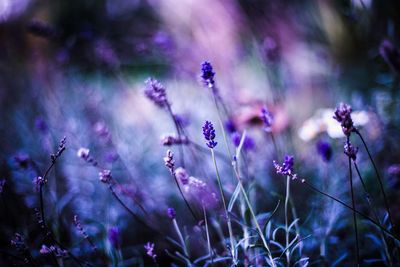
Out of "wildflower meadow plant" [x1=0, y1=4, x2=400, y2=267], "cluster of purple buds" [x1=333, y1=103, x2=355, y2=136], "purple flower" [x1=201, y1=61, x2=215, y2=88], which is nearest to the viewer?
"cluster of purple buds" [x1=333, y1=103, x2=355, y2=136]

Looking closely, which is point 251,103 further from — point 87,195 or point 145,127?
point 87,195

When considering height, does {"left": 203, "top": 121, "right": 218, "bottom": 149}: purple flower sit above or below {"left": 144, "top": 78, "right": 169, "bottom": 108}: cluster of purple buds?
below

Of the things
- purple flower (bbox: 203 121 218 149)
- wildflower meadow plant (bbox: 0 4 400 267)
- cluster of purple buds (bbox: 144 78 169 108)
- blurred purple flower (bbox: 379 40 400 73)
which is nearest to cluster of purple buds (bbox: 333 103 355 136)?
wildflower meadow plant (bbox: 0 4 400 267)

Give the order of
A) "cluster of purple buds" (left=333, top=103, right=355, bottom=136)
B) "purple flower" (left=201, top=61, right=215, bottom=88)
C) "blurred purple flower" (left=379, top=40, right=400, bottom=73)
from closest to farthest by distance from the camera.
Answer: "cluster of purple buds" (left=333, top=103, right=355, bottom=136), "purple flower" (left=201, top=61, right=215, bottom=88), "blurred purple flower" (left=379, top=40, right=400, bottom=73)

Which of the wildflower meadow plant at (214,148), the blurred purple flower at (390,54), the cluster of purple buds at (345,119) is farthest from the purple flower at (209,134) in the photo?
the blurred purple flower at (390,54)

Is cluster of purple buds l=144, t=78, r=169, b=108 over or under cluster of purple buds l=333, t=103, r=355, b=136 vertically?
over

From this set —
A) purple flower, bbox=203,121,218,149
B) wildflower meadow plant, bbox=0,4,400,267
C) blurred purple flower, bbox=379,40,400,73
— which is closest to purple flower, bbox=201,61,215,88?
wildflower meadow plant, bbox=0,4,400,267

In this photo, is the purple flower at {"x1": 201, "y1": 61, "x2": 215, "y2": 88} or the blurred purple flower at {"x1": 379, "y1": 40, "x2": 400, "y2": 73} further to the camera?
the blurred purple flower at {"x1": 379, "y1": 40, "x2": 400, "y2": 73}

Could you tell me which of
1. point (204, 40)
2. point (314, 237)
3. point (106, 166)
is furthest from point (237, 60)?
point (314, 237)

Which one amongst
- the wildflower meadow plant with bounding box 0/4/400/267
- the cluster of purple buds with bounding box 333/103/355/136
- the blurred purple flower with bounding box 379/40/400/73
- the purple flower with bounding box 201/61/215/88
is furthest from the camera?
the blurred purple flower with bounding box 379/40/400/73

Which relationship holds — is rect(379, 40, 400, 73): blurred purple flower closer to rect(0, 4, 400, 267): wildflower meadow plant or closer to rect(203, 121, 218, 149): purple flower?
rect(0, 4, 400, 267): wildflower meadow plant

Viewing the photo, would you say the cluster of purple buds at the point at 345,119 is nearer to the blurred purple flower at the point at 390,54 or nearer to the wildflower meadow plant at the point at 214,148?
the wildflower meadow plant at the point at 214,148
